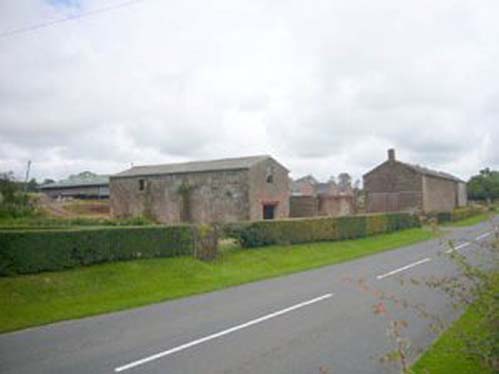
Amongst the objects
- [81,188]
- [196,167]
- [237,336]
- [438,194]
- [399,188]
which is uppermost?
[81,188]

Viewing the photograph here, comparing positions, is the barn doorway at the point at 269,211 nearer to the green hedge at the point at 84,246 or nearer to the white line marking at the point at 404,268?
the green hedge at the point at 84,246

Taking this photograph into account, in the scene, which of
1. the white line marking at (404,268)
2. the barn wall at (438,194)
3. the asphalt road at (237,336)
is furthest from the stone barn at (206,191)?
the asphalt road at (237,336)

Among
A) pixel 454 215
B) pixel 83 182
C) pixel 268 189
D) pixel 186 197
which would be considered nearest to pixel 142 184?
pixel 186 197

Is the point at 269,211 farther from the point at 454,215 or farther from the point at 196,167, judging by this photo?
the point at 454,215

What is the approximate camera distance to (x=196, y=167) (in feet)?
144

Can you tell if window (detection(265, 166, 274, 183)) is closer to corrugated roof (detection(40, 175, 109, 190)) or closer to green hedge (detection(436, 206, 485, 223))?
green hedge (detection(436, 206, 485, 223))

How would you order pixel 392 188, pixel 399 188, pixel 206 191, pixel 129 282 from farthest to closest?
1. pixel 392 188
2. pixel 399 188
3. pixel 206 191
4. pixel 129 282

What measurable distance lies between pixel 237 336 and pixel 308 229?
60.4ft

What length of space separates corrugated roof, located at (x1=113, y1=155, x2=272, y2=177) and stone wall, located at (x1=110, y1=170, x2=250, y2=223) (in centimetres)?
42

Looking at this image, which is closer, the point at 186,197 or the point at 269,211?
the point at 269,211

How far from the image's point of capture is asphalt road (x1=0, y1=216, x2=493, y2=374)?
6.98 metres

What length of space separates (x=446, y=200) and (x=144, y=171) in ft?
129

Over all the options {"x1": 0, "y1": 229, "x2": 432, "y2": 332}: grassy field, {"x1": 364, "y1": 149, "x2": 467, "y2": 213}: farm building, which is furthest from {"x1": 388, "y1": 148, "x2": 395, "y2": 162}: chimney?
{"x1": 0, "y1": 229, "x2": 432, "y2": 332}: grassy field

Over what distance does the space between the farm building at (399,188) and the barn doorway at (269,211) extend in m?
16.3
